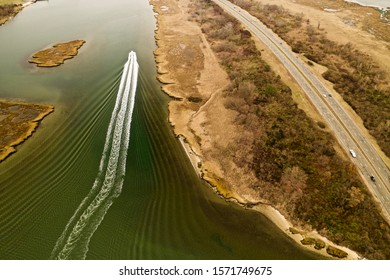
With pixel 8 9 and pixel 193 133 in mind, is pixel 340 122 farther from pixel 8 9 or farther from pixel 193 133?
pixel 8 9

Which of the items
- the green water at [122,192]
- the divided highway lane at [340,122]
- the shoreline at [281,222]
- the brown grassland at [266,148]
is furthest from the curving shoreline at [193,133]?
the divided highway lane at [340,122]

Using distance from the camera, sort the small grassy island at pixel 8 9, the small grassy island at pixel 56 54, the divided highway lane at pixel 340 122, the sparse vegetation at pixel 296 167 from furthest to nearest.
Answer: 1. the small grassy island at pixel 8 9
2. the small grassy island at pixel 56 54
3. the divided highway lane at pixel 340 122
4. the sparse vegetation at pixel 296 167

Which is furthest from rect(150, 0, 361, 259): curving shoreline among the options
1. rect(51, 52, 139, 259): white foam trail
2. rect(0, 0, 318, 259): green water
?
rect(51, 52, 139, 259): white foam trail

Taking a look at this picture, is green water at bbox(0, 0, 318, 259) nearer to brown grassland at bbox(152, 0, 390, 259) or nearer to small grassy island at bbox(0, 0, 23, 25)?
brown grassland at bbox(152, 0, 390, 259)

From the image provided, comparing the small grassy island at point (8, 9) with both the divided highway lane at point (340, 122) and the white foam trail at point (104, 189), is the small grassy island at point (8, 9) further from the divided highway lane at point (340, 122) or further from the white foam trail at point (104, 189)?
the divided highway lane at point (340, 122)

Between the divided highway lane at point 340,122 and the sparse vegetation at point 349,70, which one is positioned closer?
the divided highway lane at point 340,122

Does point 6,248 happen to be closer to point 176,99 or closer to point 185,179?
point 185,179
